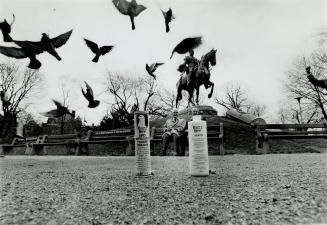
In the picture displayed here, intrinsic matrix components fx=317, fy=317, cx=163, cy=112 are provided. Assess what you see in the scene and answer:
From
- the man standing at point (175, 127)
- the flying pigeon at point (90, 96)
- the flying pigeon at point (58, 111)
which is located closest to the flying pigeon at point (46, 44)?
the flying pigeon at point (90, 96)

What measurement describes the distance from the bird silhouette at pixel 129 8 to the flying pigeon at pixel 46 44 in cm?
29

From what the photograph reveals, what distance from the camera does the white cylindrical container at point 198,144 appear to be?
2.84 m

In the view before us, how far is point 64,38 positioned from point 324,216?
162 centimetres

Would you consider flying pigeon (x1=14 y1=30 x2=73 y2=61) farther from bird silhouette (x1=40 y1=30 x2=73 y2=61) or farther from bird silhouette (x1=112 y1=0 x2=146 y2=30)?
bird silhouette (x1=112 y1=0 x2=146 y2=30)

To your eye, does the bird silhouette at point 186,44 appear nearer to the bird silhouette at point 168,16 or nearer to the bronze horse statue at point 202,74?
the bird silhouette at point 168,16

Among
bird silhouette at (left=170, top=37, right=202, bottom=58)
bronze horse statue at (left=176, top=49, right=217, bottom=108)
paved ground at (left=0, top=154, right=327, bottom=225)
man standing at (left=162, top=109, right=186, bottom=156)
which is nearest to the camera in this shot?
paved ground at (left=0, top=154, right=327, bottom=225)

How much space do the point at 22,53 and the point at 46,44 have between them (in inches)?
5.1

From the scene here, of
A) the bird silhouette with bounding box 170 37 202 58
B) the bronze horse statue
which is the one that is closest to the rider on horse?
the bronze horse statue

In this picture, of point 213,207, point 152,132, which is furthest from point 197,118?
point 152,132

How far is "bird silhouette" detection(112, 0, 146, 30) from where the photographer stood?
5.49 feet

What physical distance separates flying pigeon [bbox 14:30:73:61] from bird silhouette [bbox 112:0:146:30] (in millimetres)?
293

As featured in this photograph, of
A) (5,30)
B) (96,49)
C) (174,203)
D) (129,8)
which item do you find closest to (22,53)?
(5,30)

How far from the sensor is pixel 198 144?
2.83 metres

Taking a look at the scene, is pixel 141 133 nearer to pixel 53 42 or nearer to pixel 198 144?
pixel 198 144
